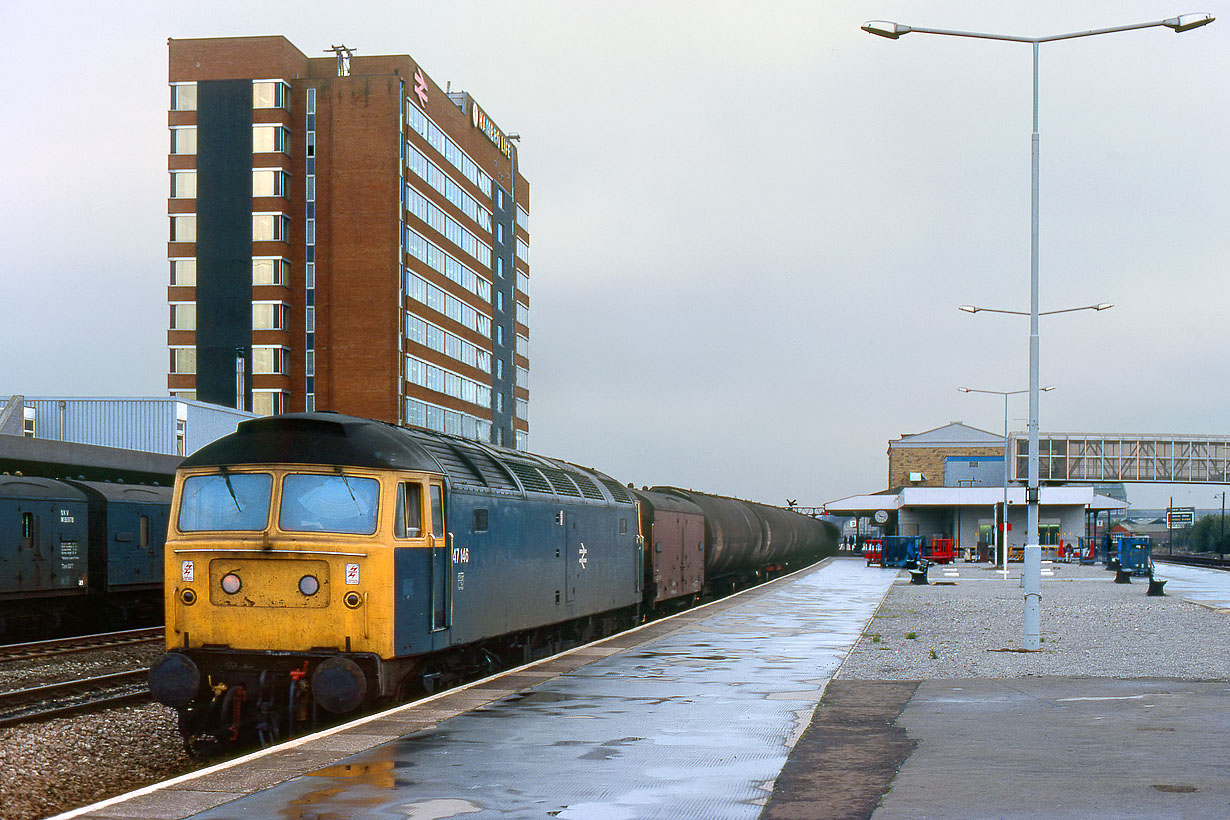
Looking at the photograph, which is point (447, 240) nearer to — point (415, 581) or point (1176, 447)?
point (1176, 447)

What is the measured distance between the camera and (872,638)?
22406mm

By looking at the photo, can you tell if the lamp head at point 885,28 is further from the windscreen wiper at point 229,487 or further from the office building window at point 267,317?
the office building window at point 267,317

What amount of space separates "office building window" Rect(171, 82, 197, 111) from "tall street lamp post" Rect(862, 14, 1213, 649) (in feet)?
226

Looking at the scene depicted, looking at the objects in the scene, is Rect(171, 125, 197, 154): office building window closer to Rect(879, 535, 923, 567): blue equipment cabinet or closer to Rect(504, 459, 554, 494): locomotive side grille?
Rect(879, 535, 923, 567): blue equipment cabinet

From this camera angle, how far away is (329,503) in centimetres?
1314

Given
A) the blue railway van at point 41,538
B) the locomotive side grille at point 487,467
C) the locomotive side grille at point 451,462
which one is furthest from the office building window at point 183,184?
the locomotive side grille at point 451,462

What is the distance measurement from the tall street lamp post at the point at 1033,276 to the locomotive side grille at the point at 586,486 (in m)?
7.02

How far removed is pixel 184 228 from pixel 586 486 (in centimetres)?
6640

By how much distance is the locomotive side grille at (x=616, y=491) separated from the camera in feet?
79.8

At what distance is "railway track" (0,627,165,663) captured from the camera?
2170 cm

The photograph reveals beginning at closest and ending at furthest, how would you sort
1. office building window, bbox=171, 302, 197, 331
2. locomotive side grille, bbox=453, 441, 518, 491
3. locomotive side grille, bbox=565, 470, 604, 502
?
locomotive side grille, bbox=453, 441, 518, 491 < locomotive side grille, bbox=565, 470, 604, 502 < office building window, bbox=171, 302, 197, 331

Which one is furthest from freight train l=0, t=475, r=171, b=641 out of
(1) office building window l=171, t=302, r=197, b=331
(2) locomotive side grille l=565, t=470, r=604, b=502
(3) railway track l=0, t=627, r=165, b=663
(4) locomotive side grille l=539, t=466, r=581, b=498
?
(1) office building window l=171, t=302, r=197, b=331

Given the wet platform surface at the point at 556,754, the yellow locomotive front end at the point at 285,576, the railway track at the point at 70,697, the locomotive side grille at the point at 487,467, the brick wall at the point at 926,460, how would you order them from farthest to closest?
the brick wall at the point at 926,460 < the locomotive side grille at the point at 487,467 < the railway track at the point at 70,697 < the yellow locomotive front end at the point at 285,576 < the wet platform surface at the point at 556,754

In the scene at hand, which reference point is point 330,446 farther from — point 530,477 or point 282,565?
point 530,477
